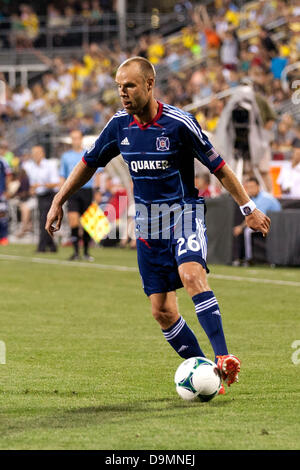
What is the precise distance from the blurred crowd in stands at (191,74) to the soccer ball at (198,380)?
1273 centimetres

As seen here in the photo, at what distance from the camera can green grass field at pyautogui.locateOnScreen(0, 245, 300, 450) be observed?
5582mm

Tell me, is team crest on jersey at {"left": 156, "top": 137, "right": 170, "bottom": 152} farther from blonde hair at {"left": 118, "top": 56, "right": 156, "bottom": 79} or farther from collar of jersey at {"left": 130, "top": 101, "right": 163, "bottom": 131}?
blonde hair at {"left": 118, "top": 56, "right": 156, "bottom": 79}

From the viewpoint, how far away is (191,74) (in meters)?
29.0

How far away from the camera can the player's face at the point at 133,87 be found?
21.7 ft

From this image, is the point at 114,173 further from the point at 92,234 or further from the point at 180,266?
the point at 180,266

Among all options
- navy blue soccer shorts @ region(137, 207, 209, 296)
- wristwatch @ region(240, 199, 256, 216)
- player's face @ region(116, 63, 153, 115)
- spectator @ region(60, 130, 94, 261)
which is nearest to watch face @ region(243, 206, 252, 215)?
wristwatch @ region(240, 199, 256, 216)

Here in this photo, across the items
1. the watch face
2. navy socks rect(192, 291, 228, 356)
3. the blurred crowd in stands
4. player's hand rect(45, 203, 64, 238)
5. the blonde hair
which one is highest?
the blurred crowd in stands

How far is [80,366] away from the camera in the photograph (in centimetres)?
809

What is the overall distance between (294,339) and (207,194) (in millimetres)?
12208

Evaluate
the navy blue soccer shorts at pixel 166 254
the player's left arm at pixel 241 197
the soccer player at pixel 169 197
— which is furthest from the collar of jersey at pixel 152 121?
the navy blue soccer shorts at pixel 166 254

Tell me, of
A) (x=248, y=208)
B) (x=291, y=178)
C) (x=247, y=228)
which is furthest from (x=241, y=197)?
(x=291, y=178)

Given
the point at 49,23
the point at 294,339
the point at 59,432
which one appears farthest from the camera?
the point at 49,23

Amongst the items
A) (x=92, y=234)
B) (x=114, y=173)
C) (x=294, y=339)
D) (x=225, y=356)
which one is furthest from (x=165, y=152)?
(x=114, y=173)

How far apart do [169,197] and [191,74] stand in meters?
Result: 22.5
